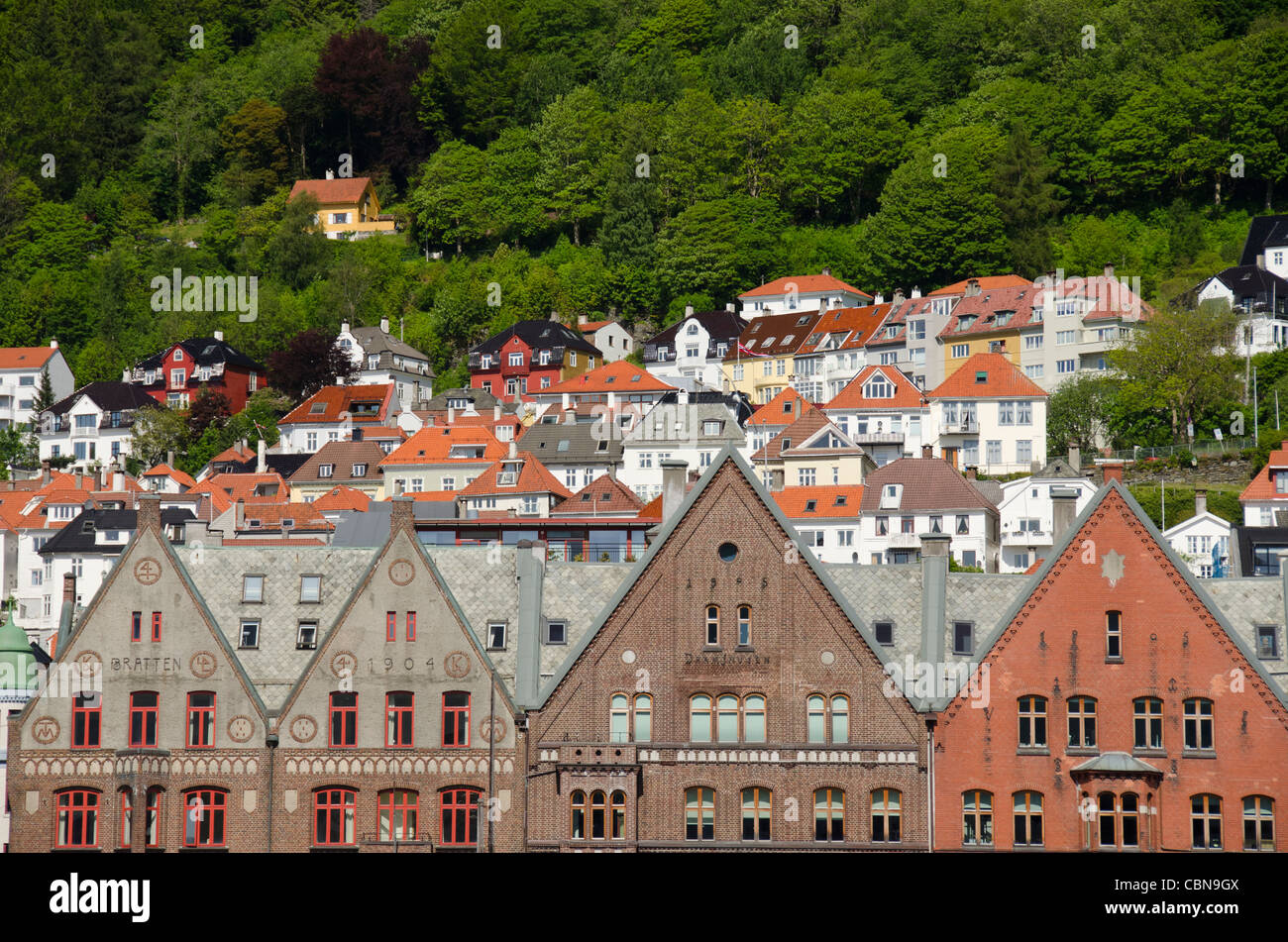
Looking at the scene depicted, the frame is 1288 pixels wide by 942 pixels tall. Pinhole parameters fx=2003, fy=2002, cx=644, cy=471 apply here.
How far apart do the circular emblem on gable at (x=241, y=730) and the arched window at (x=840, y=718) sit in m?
15.7

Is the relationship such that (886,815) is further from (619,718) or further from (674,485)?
(674,485)

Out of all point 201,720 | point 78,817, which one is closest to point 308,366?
point 201,720

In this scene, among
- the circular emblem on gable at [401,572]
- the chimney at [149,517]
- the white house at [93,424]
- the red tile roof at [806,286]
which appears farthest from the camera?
the red tile roof at [806,286]

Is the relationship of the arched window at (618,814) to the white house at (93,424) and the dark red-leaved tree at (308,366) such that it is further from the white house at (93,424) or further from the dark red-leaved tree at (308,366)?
the dark red-leaved tree at (308,366)

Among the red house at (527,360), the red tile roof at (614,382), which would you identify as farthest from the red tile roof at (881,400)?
the red house at (527,360)

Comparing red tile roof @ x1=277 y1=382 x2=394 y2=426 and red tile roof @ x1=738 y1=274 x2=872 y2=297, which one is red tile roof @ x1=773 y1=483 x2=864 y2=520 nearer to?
red tile roof @ x1=277 y1=382 x2=394 y2=426

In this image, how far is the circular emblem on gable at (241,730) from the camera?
178 ft

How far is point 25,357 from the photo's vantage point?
181 metres

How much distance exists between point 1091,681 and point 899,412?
84.4 meters

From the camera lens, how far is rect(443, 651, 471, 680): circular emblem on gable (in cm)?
5416

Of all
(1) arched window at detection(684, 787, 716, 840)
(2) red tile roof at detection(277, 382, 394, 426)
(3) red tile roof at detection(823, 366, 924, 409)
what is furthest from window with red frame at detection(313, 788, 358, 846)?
(2) red tile roof at detection(277, 382, 394, 426)

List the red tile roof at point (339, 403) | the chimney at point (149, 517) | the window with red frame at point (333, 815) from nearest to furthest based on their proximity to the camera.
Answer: the window with red frame at point (333, 815), the chimney at point (149, 517), the red tile roof at point (339, 403)

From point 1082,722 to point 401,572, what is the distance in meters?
18.9
